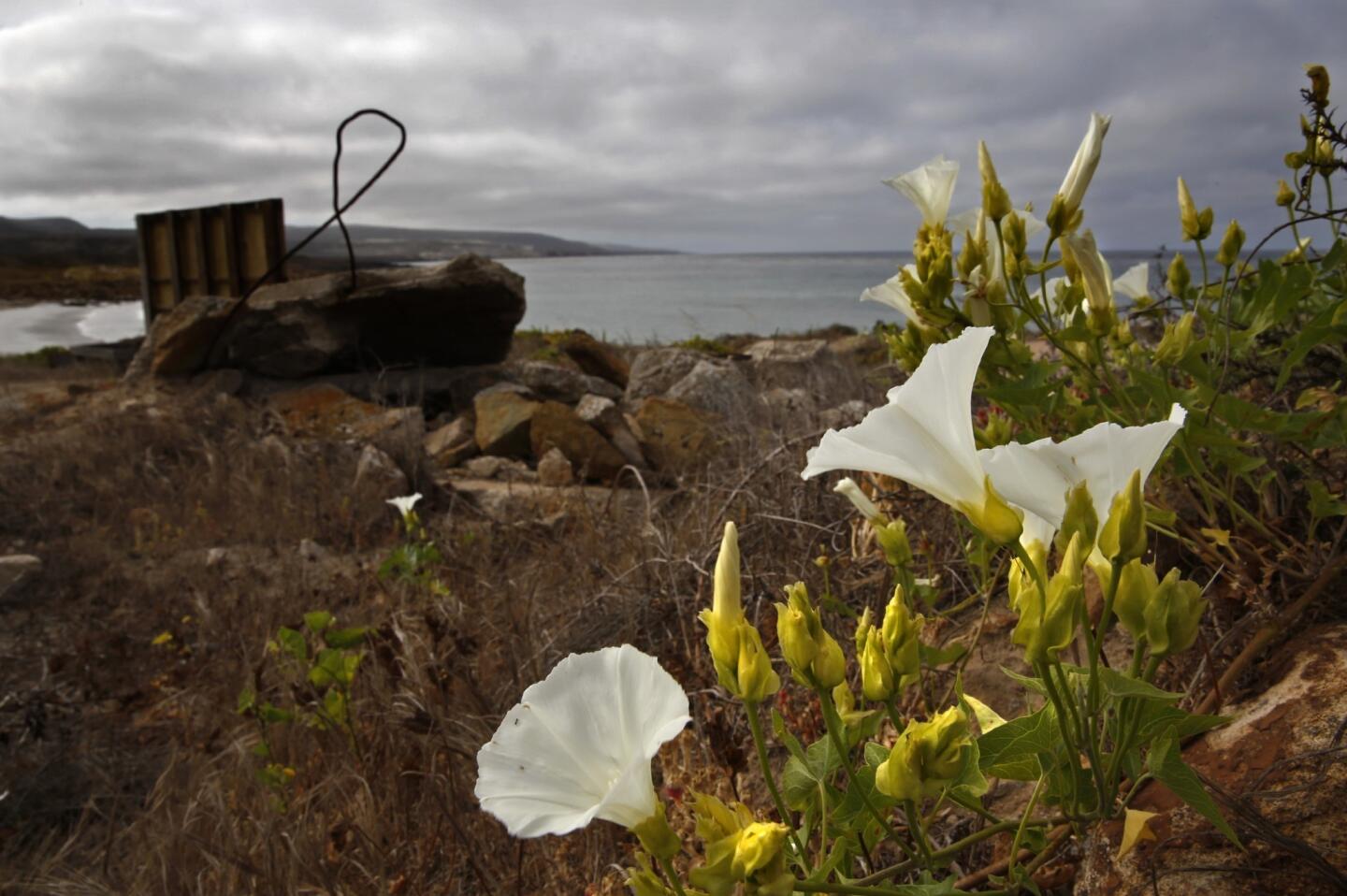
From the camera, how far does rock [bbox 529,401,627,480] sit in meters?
5.22

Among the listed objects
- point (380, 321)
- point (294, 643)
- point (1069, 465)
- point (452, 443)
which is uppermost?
point (380, 321)

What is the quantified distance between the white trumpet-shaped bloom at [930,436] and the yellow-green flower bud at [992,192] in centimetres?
63

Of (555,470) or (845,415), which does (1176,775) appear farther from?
(555,470)

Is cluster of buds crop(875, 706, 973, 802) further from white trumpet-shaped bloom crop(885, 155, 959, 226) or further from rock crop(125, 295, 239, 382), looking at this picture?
rock crop(125, 295, 239, 382)

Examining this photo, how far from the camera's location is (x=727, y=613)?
823 millimetres

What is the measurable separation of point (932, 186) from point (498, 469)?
420 cm

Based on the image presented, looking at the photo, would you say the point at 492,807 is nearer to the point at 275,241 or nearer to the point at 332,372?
the point at 332,372

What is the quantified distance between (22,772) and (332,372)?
15.0ft

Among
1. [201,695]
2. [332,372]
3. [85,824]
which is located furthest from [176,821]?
[332,372]

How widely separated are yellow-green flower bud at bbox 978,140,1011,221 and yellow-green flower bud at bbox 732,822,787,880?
101cm

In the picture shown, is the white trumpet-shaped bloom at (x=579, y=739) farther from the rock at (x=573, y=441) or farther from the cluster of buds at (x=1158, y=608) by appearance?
the rock at (x=573, y=441)

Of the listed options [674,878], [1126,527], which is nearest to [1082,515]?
[1126,527]

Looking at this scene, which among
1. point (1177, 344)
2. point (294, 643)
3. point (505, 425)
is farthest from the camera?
point (505, 425)

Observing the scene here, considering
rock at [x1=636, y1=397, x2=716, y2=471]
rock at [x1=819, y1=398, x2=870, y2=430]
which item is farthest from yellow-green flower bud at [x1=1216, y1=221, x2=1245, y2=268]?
rock at [x1=636, y1=397, x2=716, y2=471]
